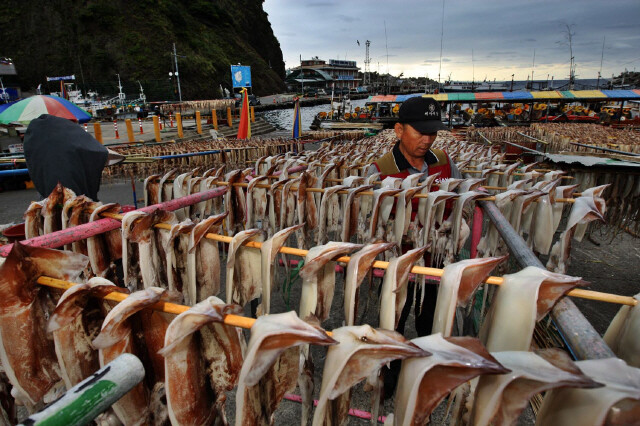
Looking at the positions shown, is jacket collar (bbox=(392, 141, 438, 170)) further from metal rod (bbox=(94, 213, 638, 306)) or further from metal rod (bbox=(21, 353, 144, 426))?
metal rod (bbox=(21, 353, 144, 426))

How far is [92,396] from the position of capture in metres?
0.78

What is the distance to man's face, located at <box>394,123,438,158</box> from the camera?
3340 millimetres

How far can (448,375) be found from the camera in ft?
3.10

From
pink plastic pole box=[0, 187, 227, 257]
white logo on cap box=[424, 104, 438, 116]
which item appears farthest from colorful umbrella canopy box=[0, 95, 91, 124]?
white logo on cap box=[424, 104, 438, 116]

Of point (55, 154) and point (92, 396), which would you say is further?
point (55, 154)

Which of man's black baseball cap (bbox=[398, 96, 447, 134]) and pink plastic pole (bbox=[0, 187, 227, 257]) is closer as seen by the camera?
pink plastic pole (bbox=[0, 187, 227, 257])

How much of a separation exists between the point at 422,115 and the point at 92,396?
10.5 ft

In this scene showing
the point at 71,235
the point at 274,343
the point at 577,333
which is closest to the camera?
the point at 274,343

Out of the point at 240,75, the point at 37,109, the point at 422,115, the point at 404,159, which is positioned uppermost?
the point at 240,75

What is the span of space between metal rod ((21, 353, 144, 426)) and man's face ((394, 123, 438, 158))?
309 centimetres

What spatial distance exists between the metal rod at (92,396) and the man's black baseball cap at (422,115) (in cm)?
305

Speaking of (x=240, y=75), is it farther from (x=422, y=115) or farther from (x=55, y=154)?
(x=422, y=115)

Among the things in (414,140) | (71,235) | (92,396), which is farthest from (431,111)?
(92,396)

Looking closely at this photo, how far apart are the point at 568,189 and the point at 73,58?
73.8 metres
